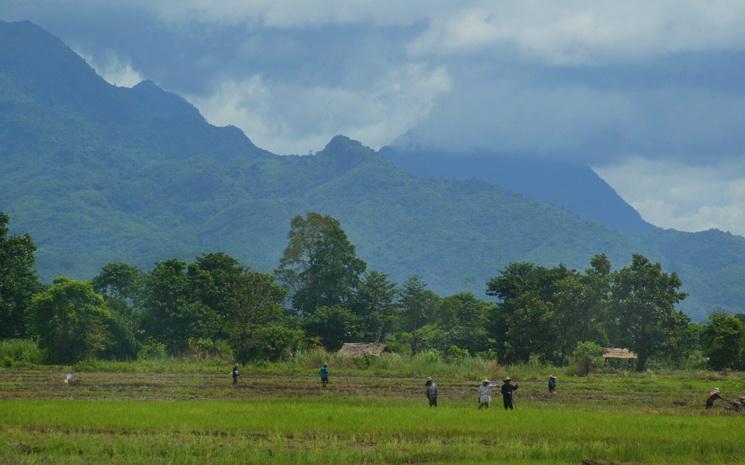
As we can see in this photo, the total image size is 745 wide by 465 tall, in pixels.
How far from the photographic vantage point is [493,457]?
21.7 m

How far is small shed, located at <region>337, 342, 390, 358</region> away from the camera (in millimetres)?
69488

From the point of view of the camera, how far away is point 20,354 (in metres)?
59.5

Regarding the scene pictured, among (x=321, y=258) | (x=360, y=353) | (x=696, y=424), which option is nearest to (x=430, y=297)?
(x=321, y=258)

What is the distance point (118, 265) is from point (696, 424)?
94.2 m

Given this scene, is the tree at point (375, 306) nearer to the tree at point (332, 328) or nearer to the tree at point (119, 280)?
the tree at point (332, 328)

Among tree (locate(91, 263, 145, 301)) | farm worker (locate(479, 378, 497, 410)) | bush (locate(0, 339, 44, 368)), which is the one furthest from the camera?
tree (locate(91, 263, 145, 301))

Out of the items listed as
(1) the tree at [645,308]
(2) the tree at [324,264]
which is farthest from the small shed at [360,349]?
(1) the tree at [645,308]

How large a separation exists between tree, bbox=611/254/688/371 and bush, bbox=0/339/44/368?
43.3 m

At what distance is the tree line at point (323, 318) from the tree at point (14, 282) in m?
0.08

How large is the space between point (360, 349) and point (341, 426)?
1768 inches

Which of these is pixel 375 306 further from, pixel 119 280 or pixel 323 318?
pixel 119 280

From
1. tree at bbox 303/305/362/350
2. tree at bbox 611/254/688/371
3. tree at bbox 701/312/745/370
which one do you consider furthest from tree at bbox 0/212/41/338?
tree at bbox 701/312/745/370

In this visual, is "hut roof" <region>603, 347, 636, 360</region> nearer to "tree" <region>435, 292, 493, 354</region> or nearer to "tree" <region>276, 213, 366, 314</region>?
"tree" <region>435, 292, 493, 354</region>

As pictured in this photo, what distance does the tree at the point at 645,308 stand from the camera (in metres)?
70.1
